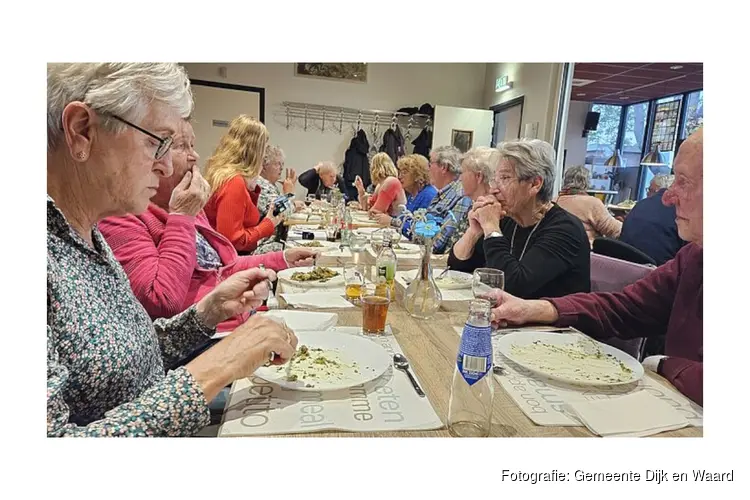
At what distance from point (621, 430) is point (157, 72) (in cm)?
99

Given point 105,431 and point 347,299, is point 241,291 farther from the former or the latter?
point 105,431

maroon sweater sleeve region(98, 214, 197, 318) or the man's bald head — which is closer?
the man's bald head

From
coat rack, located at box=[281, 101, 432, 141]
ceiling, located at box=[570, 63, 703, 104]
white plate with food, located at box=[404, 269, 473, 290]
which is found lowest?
white plate with food, located at box=[404, 269, 473, 290]

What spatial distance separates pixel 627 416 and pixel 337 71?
6127mm

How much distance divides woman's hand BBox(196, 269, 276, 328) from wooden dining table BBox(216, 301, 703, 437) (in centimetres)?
23

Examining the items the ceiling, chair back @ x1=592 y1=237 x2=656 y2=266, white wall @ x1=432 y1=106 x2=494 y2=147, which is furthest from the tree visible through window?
chair back @ x1=592 y1=237 x2=656 y2=266

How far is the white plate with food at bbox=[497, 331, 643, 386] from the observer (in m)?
0.90

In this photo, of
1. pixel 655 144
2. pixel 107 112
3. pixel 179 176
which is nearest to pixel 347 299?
pixel 179 176

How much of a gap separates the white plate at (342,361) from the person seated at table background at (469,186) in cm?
160

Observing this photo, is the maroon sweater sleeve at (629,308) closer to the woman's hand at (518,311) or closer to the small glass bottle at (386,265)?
the woman's hand at (518,311)

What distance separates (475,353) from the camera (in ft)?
2.36

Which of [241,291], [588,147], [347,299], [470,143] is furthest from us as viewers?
[588,147]

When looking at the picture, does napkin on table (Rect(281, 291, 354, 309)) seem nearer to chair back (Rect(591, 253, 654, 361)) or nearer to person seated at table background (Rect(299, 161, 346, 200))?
chair back (Rect(591, 253, 654, 361))
